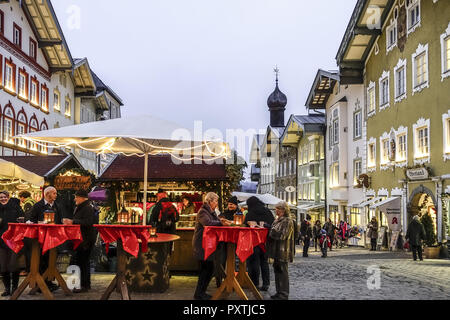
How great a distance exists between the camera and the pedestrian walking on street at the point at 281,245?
8509 millimetres

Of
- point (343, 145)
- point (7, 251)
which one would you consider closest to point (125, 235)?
point (7, 251)

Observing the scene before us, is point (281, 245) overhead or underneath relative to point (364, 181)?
underneath

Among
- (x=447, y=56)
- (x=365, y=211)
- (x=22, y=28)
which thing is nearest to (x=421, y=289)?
(x=447, y=56)

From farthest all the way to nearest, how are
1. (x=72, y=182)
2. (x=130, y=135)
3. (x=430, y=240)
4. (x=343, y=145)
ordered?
(x=343, y=145)
(x=430, y=240)
(x=72, y=182)
(x=130, y=135)

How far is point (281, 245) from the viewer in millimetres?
8633

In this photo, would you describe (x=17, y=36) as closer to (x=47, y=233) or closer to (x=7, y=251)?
(x=7, y=251)

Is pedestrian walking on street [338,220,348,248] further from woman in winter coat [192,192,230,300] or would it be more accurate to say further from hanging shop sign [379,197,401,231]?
woman in winter coat [192,192,230,300]

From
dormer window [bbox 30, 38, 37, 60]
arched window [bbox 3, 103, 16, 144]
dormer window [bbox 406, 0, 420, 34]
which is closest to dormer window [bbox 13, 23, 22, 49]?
dormer window [bbox 30, 38, 37, 60]

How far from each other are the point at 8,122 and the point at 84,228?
1679 cm

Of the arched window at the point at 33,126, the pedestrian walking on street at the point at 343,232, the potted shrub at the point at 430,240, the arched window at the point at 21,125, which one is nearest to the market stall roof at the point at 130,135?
the potted shrub at the point at 430,240

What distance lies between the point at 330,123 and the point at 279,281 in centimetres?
2756

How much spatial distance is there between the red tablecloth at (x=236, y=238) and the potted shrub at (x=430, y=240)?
12.5m

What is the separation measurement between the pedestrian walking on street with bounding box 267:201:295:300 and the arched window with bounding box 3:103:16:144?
695 inches
